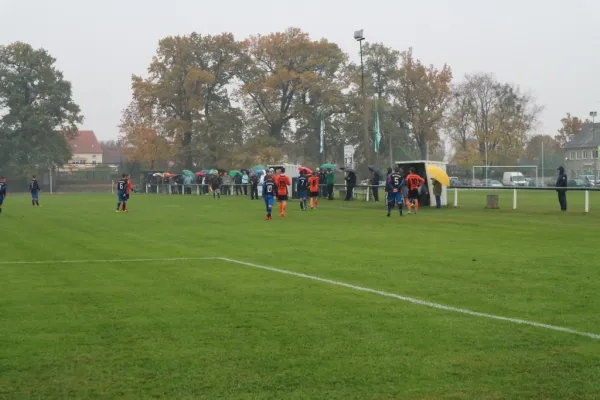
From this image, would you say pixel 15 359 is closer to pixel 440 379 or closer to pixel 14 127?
pixel 440 379

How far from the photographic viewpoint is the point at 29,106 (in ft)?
271

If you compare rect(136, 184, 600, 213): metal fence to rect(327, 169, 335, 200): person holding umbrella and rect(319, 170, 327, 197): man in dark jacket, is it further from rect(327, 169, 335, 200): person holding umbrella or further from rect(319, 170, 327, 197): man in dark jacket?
rect(327, 169, 335, 200): person holding umbrella

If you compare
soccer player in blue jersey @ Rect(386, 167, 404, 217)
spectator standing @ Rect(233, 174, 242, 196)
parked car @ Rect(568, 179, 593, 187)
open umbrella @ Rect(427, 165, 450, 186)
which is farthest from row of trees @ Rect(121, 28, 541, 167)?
soccer player in blue jersey @ Rect(386, 167, 404, 217)

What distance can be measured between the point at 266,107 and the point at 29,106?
2731cm

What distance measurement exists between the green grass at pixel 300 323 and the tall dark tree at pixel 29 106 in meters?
69.2

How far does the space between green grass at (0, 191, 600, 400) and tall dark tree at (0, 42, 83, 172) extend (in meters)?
69.2

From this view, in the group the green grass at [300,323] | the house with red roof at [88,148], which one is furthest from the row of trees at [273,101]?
the house with red roof at [88,148]

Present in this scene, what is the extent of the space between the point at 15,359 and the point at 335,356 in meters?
2.81

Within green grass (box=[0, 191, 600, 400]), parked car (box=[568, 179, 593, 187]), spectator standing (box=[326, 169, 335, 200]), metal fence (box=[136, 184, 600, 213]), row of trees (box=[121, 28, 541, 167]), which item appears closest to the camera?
green grass (box=[0, 191, 600, 400])

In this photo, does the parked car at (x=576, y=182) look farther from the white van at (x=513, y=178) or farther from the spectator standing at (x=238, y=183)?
the spectator standing at (x=238, y=183)

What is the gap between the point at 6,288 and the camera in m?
11.2

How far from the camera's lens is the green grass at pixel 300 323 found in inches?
240

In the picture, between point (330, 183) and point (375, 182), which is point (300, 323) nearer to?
point (375, 182)

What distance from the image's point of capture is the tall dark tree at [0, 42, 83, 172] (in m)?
82.4
